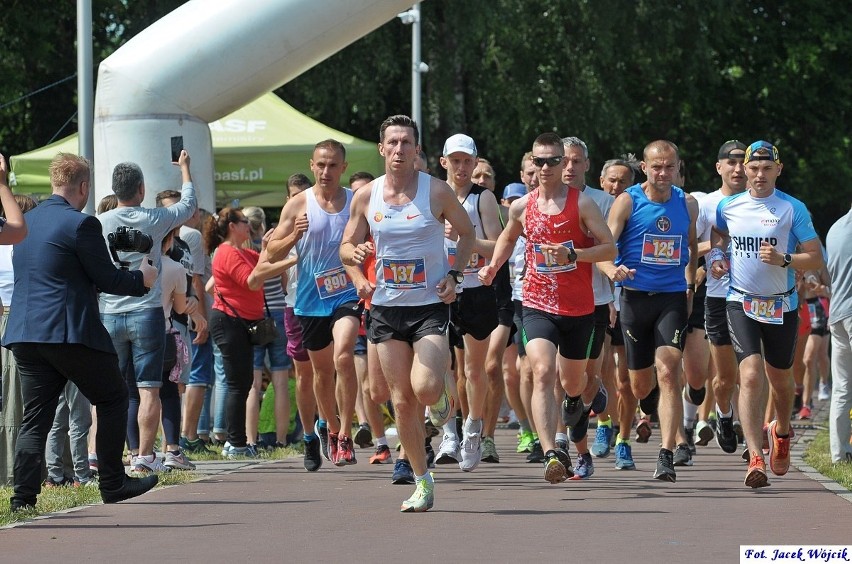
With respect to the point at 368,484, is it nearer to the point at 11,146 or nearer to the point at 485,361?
the point at 485,361

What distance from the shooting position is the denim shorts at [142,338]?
11.4 m

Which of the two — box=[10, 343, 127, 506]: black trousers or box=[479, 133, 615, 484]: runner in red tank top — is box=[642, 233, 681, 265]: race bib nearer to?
box=[479, 133, 615, 484]: runner in red tank top

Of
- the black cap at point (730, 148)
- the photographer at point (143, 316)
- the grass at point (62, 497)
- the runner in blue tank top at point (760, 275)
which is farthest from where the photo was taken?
the black cap at point (730, 148)

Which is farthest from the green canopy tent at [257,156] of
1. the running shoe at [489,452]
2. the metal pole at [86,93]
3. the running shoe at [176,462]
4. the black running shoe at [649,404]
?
the black running shoe at [649,404]

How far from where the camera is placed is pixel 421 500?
360 inches

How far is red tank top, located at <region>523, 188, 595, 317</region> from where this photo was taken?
35.2 ft

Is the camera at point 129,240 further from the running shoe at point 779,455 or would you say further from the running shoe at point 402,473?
the running shoe at point 779,455

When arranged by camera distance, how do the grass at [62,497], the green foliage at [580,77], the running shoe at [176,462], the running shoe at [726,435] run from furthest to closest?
1. the green foliage at [580,77]
2. the running shoe at [726,435]
3. the running shoe at [176,462]
4. the grass at [62,497]

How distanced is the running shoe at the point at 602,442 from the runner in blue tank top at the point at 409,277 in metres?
3.95

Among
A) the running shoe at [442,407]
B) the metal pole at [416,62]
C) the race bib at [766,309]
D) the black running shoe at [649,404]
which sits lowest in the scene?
the black running shoe at [649,404]

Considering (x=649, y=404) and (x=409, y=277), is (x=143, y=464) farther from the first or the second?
(x=649, y=404)

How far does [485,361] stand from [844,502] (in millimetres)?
3533

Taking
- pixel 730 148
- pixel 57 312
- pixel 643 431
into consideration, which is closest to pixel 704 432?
pixel 643 431

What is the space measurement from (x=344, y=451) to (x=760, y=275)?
129 inches
